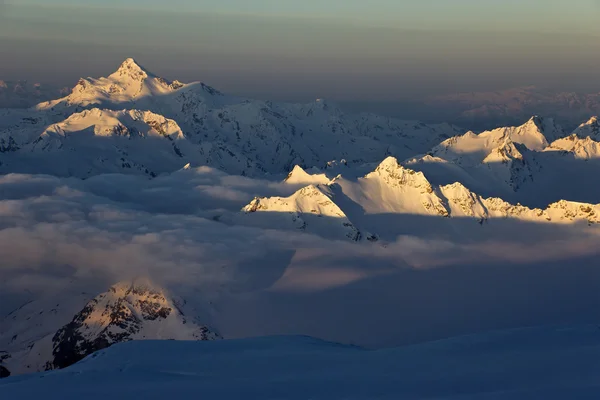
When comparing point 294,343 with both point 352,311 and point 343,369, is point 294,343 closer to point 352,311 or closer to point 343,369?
point 343,369

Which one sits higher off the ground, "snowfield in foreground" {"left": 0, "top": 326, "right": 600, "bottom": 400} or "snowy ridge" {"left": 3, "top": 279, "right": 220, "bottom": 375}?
"snowfield in foreground" {"left": 0, "top": 326, "right": 600, "bottom": 400}

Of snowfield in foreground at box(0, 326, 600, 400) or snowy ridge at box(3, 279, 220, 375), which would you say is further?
snowy ridge at box(3, 279, 220, 375)

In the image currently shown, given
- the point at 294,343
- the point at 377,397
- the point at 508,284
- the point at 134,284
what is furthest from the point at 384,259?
the point at 377,397

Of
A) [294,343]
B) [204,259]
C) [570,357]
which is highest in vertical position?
[570,357]

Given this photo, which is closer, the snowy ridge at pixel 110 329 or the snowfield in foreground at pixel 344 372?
the snowfield in foreground at pixel 344 372
